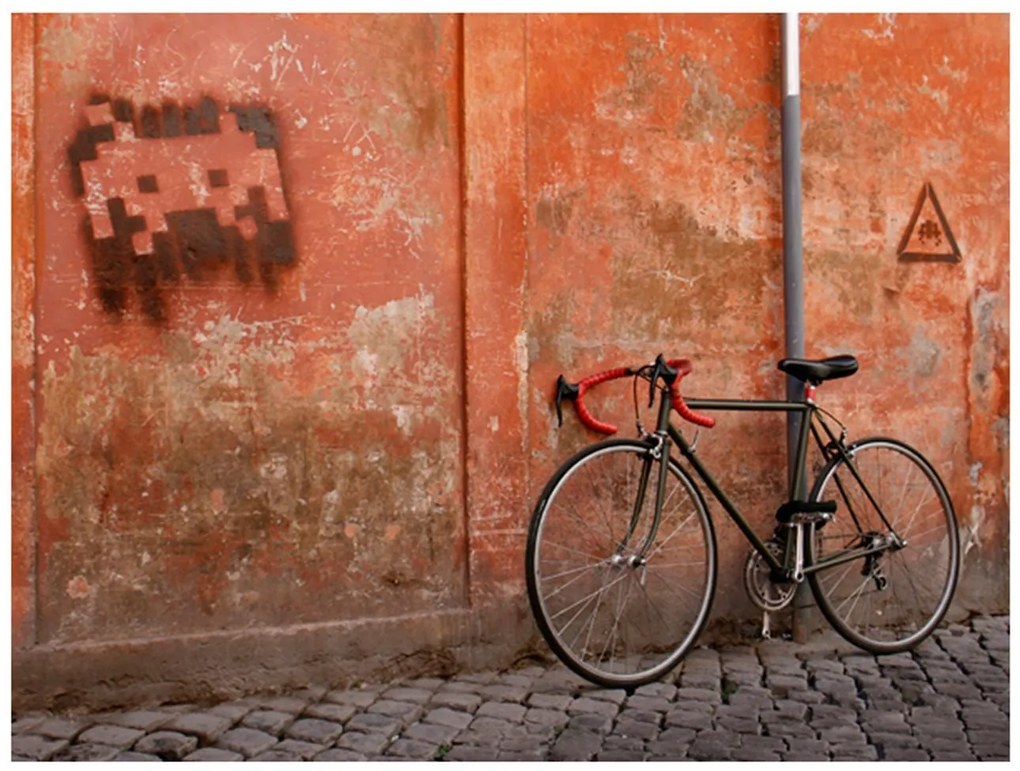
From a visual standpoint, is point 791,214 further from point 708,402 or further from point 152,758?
point 152,758

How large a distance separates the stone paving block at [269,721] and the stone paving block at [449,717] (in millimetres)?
479

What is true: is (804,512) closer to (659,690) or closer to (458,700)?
(659,690)

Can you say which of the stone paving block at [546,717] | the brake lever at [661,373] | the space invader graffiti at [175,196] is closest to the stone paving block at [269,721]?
the stone paving block at [546,717]

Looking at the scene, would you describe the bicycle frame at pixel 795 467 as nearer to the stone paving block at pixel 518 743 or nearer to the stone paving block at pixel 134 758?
the stone paving block at pixel 518 743

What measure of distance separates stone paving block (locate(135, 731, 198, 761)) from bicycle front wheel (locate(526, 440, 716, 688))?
1481 millimetres

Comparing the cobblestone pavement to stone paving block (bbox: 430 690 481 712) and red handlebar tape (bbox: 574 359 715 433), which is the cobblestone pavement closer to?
stone paving block (bbox: 430 690 481 712)

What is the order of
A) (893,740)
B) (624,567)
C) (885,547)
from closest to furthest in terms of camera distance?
1. (893,740)
2. (624,567)
3. (885,547)

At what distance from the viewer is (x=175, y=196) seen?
3926mm

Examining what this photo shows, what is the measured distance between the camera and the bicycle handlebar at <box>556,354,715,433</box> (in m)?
4.23

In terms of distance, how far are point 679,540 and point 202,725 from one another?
2.16m

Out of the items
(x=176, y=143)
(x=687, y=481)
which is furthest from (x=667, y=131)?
(x=176, y=143)

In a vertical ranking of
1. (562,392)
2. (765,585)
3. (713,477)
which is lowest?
(765,585)

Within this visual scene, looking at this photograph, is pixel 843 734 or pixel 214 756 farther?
pixel 843 734

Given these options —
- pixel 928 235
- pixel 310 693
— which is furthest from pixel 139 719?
pixel 928 235
